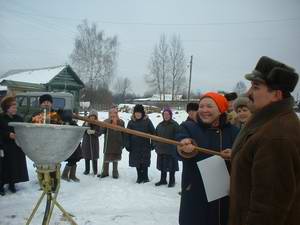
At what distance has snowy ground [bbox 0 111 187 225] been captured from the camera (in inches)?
169

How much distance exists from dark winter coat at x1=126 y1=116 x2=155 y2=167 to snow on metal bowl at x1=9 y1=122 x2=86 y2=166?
152 inches

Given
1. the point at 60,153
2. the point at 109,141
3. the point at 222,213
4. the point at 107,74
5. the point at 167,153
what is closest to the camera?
the point at 222,213

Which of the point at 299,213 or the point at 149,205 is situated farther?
the point at 149,205

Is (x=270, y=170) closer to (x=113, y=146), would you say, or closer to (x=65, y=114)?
(x=65, y=114)

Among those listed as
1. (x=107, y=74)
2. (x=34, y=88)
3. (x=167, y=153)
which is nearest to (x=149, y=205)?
(x=167, y=153)

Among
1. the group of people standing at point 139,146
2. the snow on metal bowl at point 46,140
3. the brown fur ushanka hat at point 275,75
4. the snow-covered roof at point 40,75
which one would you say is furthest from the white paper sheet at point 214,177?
the snow-covered roof at point 40,75

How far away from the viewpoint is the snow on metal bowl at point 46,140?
102 inches

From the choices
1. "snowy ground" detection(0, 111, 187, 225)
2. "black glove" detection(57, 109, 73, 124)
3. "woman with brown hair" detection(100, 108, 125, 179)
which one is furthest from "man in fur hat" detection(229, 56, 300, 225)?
"woman with brown hair" detection(100, 108, 125, 179)

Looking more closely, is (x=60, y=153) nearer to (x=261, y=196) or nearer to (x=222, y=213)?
(x=222, y=213)

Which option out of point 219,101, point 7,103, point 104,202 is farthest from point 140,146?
point 219,101

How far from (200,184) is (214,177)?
149 mm

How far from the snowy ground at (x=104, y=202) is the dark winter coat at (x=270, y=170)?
9.16 ft

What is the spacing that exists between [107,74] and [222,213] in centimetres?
3157

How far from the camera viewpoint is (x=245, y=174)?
1.77m
